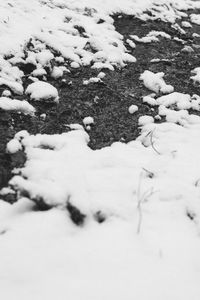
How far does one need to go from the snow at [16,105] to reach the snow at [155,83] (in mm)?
1545

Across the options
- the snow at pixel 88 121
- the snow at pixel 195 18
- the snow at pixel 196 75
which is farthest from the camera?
the snow at pixel 195 18

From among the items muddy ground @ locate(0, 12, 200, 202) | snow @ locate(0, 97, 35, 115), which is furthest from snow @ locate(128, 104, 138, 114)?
snow @ locate(0, 97, 35, 115)

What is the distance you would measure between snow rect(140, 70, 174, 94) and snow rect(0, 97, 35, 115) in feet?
5.07

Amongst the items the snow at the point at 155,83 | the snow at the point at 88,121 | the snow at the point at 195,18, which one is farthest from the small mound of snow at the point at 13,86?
the snow at the point at 195,18

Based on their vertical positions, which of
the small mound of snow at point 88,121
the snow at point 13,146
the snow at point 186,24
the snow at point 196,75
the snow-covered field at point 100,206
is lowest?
the snow at point 186,24

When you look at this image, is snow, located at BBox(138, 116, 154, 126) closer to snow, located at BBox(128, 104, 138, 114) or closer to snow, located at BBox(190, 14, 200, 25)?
snow, located at BBox(128, 104, 138, 114)

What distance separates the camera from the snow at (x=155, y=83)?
14.6 ft

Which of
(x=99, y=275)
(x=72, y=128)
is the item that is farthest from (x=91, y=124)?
(x=99, y=275)

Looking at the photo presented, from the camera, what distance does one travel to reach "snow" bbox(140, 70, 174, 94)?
4.46 meters

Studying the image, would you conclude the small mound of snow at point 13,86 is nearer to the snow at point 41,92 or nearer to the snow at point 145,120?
the snow at point 41,92

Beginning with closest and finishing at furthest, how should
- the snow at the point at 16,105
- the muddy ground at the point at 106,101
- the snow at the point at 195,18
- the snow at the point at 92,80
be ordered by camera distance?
the muddy ground at the point at 106,101, the snow at the point at 16,105, the snow at the point at 92,80, the snow at the point at 195,18

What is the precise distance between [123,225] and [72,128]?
1391mm

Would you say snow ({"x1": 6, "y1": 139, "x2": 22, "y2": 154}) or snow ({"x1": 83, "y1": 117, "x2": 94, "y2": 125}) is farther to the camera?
snow ({"x1": 83, "y1": 117, "x2": 94, "y2": 125})

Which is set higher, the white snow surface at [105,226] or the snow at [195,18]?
the white snow surface at [105,226]
